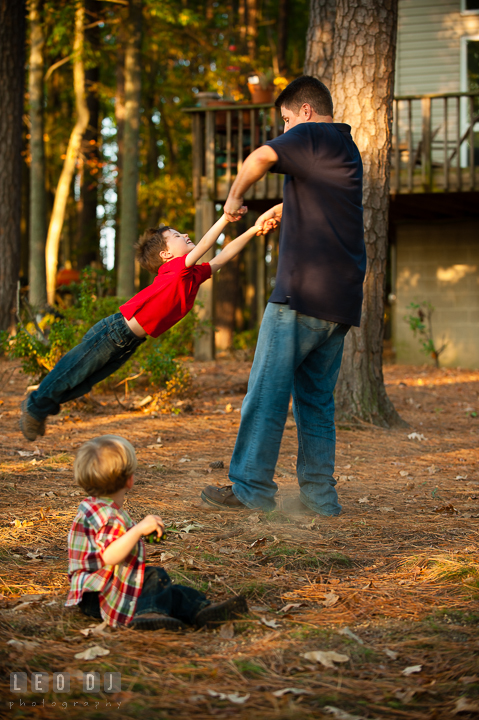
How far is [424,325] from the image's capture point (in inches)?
527

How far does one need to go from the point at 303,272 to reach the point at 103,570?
5.80 ft

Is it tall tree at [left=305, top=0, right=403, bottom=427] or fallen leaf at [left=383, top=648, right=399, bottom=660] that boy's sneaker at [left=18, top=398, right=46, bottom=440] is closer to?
fallen leaf at [left=383, top=648, right=399, bottom=660]

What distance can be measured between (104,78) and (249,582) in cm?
2674

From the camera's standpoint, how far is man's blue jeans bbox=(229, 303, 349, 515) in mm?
A: 3451

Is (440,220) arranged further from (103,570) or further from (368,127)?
(103,570)

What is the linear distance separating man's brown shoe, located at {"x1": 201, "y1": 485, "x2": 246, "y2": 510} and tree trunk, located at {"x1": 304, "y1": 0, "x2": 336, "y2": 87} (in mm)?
A: 5165

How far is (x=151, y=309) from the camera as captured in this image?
3877 mm

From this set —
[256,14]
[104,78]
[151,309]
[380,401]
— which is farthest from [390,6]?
[104,78]

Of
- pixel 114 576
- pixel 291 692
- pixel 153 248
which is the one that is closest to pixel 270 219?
pixel 153 248

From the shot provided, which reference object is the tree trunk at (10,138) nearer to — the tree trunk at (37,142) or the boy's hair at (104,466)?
the tree trunk at (37,142)

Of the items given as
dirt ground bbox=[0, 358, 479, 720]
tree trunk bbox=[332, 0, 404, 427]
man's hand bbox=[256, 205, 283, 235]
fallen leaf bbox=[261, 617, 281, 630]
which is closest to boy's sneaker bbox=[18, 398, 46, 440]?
dirt ground bbox=[0, 358, 479, 720]

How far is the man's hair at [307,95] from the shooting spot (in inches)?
137

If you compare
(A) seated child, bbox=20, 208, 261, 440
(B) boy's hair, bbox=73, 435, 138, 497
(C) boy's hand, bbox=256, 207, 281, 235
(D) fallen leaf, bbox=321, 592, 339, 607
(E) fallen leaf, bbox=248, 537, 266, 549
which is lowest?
(E) fallen leaf, bbox=248, 537, 266, 549

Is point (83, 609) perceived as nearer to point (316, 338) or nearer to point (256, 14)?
point (316, 338)
